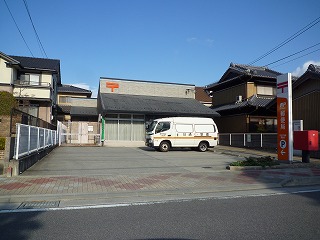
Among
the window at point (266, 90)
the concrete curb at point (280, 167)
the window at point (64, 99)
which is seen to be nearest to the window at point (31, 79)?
the window at point (64, 99)

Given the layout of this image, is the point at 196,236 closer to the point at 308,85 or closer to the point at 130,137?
the point at 308,85

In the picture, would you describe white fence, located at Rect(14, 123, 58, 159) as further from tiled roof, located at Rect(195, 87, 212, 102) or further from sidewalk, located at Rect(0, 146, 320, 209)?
tiled roof, located at Rect(195, 87, 212, 102)

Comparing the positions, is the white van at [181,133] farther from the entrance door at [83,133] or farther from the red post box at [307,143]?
the entrance door at [83,133]

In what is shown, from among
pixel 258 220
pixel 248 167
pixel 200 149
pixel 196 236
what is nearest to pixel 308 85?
pixel 200 149

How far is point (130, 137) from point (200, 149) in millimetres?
7578

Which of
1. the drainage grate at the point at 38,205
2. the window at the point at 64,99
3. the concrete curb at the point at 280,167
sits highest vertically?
the window at the point at 64,99

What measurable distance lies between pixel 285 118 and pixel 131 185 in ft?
27.7

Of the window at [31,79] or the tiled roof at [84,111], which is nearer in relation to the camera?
the window at [31,79]

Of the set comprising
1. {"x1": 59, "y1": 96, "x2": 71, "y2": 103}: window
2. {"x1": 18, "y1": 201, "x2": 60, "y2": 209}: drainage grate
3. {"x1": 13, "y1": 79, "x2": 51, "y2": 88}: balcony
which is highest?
{"x1": 59, "y1": 96, "x2": 71, "y2": 103}: window

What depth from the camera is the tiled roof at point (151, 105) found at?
24784 mm

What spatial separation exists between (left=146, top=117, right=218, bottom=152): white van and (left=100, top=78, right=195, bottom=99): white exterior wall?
10.5m

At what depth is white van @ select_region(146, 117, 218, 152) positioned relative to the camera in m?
19.8

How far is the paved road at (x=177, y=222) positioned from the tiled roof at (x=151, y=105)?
59.3ft

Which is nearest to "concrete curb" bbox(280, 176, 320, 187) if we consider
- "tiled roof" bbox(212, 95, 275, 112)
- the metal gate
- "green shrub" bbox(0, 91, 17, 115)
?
"tiled roof" bbox(212, 95, 275, 112)
